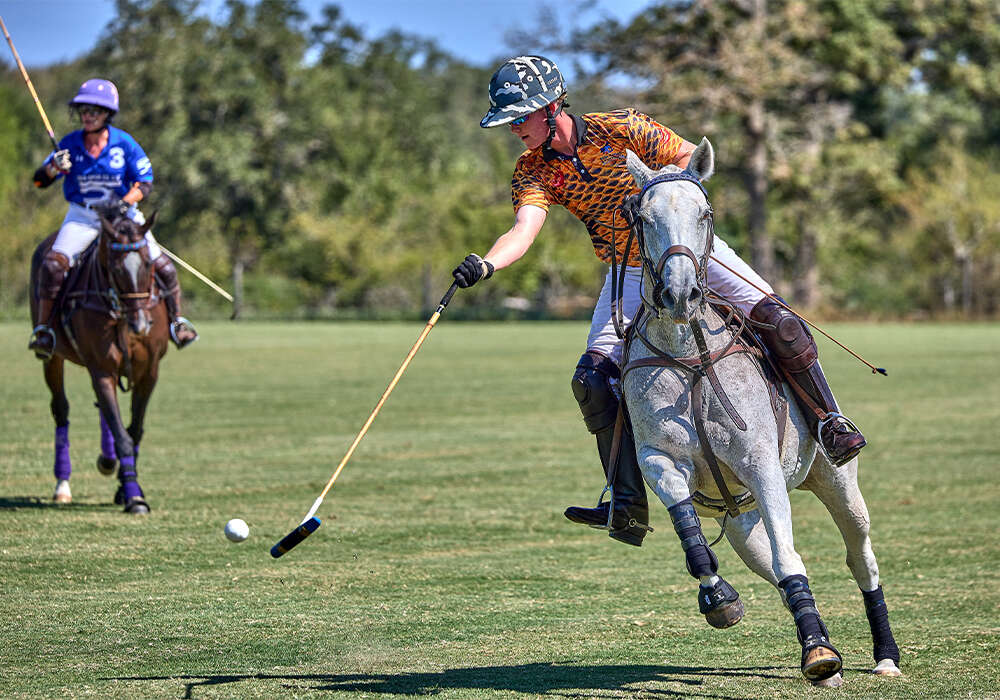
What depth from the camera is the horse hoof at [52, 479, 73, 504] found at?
41.4ft

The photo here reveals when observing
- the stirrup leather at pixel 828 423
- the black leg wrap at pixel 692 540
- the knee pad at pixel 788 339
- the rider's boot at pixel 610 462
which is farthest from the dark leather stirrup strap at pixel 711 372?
the rider's boot at pixel 610 462

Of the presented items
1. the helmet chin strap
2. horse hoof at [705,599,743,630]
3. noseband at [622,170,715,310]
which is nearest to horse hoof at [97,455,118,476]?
the helmet chin strap

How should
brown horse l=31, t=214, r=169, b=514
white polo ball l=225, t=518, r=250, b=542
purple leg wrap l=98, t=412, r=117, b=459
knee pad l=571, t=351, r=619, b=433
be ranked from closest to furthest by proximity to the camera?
knee pad l=571, t=351, r=619, b=433, white polo ball l=225, t=518, r=250, b=542, brown horse l=31, t=214, r=169, b=514, purple leg wrap l=98, t=412, r=117, b=459

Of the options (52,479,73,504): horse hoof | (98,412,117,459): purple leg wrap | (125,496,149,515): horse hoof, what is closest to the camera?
(125,496,149,515): horse hoof

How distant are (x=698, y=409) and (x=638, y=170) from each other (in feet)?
3.80

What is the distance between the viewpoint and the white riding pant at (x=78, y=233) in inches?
512

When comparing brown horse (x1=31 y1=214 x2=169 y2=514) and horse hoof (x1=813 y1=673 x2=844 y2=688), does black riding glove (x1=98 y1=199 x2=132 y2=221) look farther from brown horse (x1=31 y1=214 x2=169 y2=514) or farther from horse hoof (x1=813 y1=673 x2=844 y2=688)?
horse hoof (x1=813 y1=673 x2=844 y2=688)

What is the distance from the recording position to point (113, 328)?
41.8ft

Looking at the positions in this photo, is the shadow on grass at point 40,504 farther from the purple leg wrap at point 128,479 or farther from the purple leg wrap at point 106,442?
the purple leg wrap at point 106,442

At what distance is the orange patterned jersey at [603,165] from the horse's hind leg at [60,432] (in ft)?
23.3

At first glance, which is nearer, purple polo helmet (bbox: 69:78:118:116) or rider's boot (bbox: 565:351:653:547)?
rider's boot (bbox: 565:351:653:547)

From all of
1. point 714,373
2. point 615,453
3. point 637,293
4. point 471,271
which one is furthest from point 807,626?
point 471,271

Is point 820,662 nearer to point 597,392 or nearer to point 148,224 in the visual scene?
point 597,392

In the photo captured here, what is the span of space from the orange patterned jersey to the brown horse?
19.3 feet
